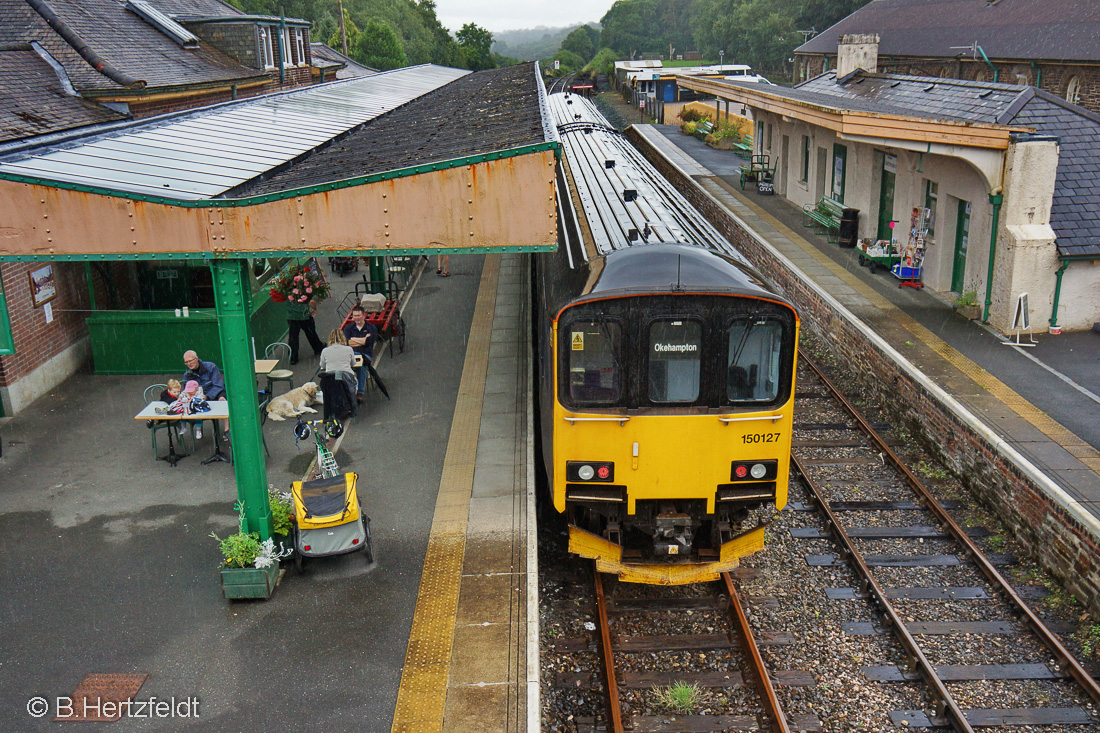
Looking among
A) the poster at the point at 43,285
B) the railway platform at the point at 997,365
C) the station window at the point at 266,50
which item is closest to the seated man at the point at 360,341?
the poster at the point at 43,285

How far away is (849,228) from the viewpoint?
767 inches

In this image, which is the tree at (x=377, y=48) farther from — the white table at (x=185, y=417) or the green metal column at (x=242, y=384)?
the green metal column at (x=242, y=384)

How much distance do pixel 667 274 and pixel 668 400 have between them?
3.37 ft

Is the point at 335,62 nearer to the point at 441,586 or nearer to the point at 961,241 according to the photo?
the point at 961,241

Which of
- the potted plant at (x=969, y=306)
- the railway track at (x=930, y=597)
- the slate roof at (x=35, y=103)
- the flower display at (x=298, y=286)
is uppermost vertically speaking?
the slate roof at (x=35, y=103)

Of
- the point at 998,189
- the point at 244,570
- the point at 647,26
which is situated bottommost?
the point at 244,570

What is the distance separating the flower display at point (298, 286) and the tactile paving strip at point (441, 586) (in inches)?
101

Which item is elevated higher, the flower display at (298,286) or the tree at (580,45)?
the tree at (580,45)

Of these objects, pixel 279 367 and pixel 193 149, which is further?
pixel 279 367

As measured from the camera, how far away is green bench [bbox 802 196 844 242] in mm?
20234

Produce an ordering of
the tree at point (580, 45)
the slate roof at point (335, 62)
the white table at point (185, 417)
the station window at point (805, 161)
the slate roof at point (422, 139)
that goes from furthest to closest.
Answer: the tree at point (580, 45) → the slate roof at point (335, 62) → the station window at point (805, 161) → the white table at point (185, 417) → the slate roof at point (422, 139)

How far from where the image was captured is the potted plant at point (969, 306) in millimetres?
14641

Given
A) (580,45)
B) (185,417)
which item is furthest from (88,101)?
(580,45)

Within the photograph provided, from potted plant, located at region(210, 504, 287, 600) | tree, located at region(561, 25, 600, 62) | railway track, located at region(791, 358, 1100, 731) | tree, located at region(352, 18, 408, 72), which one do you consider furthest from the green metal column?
tree, located at region(561, 25, 600, 62)
